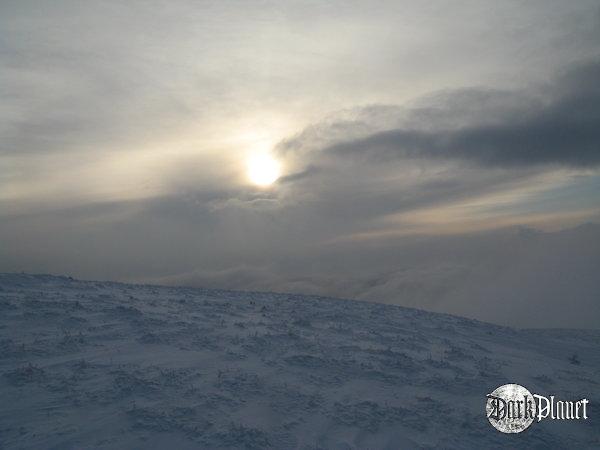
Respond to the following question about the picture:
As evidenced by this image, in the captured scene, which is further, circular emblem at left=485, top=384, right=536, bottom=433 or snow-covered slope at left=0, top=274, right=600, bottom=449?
circular emblem at left=485, top=384, right=536, bottom=433

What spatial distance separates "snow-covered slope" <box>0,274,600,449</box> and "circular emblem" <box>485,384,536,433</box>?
21cm

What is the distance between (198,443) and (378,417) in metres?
3.94

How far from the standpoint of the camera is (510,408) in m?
10.8

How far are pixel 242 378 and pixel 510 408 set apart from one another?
6542mm


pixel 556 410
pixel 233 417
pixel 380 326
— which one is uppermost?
pixel 380 326

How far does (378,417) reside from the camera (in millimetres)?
9648

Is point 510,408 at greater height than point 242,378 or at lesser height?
lesser

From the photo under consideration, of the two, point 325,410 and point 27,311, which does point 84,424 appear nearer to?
point 325,410

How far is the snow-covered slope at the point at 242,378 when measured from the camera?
27.1 ft

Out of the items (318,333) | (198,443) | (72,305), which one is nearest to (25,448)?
(198,443)

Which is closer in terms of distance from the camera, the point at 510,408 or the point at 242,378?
the point at 242,378

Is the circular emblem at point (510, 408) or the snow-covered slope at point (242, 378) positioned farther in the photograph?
the circular emblem at point (510, 408)

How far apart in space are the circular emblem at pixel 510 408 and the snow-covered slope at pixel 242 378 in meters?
0.21

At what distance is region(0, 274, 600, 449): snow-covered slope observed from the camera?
8273 millimetres
